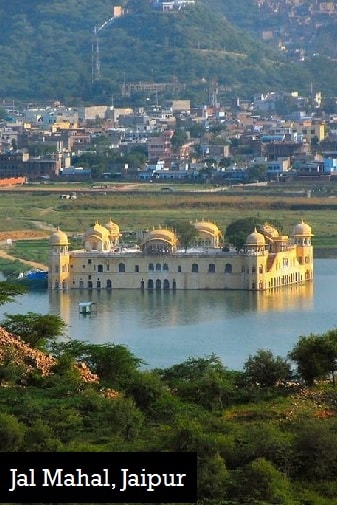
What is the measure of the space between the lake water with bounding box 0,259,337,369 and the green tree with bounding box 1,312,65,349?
223cm

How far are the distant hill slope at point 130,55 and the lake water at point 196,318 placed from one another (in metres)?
54.9

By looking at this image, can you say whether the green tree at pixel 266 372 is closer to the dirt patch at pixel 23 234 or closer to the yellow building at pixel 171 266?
the yellow building at pixel 171 266

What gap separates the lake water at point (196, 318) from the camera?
25562 mm

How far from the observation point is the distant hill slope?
90812mm

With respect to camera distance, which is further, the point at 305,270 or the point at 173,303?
the point at 305,270

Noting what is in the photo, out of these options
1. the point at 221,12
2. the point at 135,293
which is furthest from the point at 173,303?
the point at 221,12

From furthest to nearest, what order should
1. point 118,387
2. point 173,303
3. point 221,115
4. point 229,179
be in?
1. point 221,115
2. point 229,179
3. point 173,303
4. point 118,387

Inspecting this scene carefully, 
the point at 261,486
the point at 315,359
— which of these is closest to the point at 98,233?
the point at 315,359

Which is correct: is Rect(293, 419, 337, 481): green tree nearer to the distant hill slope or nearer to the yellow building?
the yellow building

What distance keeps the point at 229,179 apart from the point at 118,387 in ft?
137

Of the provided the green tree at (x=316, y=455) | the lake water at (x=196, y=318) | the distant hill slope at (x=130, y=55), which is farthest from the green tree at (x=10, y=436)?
the distant hill slope at (x=130, y=55)

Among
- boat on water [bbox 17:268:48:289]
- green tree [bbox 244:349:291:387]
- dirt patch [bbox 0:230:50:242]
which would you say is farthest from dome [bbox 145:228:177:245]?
green tree [bbox 244:349:291:387]

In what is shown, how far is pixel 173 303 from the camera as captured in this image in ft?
106

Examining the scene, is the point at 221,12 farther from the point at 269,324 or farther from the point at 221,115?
the point at 269,324
